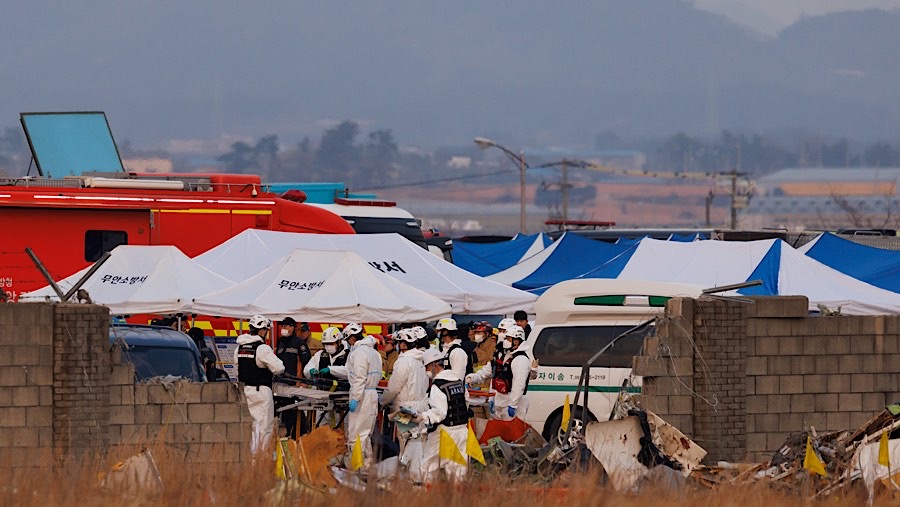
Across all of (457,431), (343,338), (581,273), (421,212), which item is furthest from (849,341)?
(421,212)

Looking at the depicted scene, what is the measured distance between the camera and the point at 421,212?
148 meters

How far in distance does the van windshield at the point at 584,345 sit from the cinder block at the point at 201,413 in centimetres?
519

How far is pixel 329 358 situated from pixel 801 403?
18.7ft

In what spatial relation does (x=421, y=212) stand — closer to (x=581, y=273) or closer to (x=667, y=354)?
(x=581, y=273)

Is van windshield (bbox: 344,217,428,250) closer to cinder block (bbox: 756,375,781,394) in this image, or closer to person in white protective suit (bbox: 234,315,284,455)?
person in white protective suit (bbox: 234,315,284,455)

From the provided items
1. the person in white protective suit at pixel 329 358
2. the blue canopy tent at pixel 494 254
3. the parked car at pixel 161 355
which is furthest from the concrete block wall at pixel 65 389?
the blue canopy tent at pixel 494 254

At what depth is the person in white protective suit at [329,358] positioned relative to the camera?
1768 centimetres

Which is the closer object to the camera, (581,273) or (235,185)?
(235,185)

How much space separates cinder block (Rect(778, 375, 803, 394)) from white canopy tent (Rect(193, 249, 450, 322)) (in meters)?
5.50

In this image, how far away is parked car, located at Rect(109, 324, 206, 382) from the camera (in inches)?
611

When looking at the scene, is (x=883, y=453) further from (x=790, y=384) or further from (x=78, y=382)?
(x=78, y=382)

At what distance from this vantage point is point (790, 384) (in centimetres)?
1577

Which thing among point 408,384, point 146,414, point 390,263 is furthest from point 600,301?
point 146,414

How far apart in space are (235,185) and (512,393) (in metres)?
9.34
